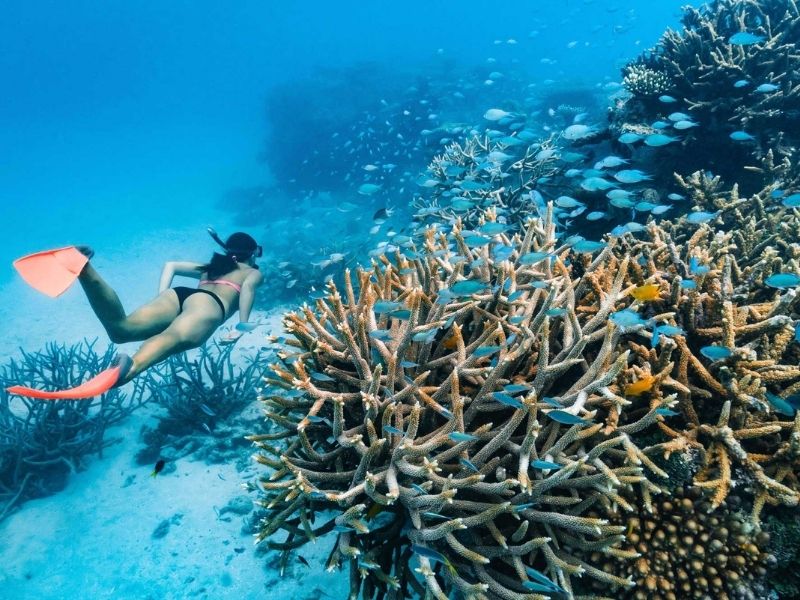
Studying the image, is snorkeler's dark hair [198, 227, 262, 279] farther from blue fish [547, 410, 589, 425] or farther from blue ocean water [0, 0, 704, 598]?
blue fish [547, 410, 589, 425]

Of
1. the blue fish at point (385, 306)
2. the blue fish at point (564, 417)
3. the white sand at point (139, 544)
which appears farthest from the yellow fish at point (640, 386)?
the white sand at point (139, 544)

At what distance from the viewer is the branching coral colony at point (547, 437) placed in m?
2.36

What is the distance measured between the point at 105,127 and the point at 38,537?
293ft

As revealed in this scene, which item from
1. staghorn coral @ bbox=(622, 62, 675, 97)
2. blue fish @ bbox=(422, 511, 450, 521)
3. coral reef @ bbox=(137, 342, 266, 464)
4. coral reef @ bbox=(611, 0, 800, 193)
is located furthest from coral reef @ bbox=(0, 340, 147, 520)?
staghorn coral @ bbox=(622, 62, 675, 97)

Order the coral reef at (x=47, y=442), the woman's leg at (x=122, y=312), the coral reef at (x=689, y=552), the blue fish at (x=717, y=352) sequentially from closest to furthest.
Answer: the coral reef at (x=689, y=552)
the blue fish at (x=717, y=352)
the woman's leg at (x=122, y=312)
the coral reef at (x=47, y=442)

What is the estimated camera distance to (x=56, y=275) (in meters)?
3.82

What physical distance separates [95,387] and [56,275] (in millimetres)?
1070

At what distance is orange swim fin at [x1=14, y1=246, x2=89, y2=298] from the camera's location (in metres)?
3.70

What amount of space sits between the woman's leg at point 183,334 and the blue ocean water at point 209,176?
92.8 inches

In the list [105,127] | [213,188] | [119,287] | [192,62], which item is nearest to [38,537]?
[119,287]

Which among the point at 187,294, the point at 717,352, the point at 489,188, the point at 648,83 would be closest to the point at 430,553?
the point at 717,352

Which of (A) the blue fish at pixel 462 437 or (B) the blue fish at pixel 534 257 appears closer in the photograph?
(A) the blue fish at pixel 462 437

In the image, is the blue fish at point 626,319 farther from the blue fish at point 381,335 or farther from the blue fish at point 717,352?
the blue fish at point 381,335

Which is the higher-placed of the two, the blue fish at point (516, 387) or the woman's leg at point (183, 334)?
the woman's leg at point (183, 334)
